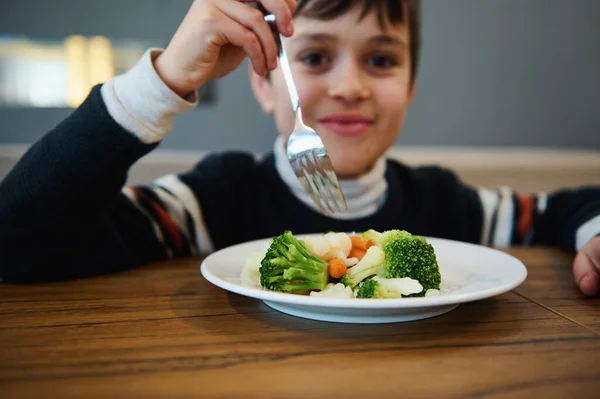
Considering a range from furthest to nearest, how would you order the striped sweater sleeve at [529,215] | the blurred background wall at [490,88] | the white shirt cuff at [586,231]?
the blurred background wall at [490,88]
the striped sweater sleeve at [529,215]
the white shirt cuff at [586,231]

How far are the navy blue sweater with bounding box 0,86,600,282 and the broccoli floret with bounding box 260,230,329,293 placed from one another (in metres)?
0.35

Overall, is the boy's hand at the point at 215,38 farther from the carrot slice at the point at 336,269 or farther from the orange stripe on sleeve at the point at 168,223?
the carrot slice at the point at 336,269

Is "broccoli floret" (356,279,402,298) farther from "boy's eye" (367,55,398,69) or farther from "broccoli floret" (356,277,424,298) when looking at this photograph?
"boy's eye" (367,55,398,69)

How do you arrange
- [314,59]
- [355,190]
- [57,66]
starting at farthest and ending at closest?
[57,66] → [355,190] → [314,59]

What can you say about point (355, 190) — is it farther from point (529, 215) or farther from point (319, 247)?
point (319, 247)

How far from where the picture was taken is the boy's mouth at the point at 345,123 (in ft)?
3.93

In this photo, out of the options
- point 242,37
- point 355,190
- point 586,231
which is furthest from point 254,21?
point 586,231

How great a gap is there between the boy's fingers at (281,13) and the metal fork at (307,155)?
3 cm

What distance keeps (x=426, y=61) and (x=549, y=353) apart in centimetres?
224

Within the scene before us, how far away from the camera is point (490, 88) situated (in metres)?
2.62

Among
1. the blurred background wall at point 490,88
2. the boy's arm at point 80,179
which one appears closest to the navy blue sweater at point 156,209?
the boy's arm at point 80,179

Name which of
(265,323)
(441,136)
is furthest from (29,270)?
(441,136)

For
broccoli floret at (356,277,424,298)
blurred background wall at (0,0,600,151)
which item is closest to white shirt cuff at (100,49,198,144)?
broccoli floret at (356,277,424,298)

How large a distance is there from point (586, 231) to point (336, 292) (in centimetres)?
68
